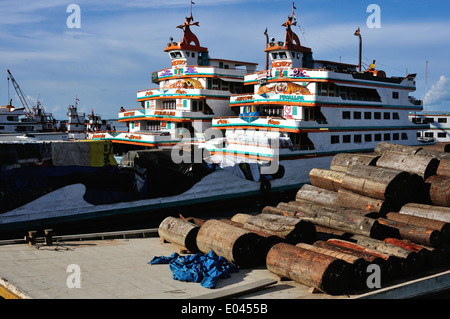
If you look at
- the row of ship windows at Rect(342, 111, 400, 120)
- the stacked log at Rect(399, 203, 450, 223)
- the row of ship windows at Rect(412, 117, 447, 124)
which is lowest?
the stacked log at Rect(399, 203, 450, 223)

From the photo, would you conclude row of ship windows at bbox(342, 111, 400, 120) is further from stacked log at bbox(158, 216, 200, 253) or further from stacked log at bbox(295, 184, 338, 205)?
stacked log at bbox(158, 216, 200, 253)

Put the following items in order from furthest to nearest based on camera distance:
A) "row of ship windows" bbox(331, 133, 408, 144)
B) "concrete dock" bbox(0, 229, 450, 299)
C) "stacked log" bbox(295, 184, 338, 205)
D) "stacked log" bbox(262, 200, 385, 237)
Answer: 1. "row of ship windows" bbox(331, 133, 408, 144)
2. "stacked log" bbox(295, 184, 338, 205)
3. "stacked log" bbox(262, 200, 385, 237)
4. "concrete dock" bbox(0, 229, 450, 299)

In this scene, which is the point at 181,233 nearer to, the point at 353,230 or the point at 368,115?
the point at 353,230

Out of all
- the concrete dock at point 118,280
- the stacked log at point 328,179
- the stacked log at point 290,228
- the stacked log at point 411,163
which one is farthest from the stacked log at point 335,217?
the stacked log at point 411,163

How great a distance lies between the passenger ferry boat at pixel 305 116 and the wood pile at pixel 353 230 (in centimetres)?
811

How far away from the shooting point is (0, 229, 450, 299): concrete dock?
10055mm

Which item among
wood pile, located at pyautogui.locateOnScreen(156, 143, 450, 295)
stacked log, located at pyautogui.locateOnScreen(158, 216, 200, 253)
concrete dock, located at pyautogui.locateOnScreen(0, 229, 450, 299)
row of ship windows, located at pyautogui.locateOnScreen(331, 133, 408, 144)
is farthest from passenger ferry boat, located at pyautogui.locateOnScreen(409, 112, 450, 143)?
stacked log, located at pyautogui.locateOnScreen(158, 216, 200, 253)

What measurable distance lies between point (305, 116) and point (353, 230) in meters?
16.0

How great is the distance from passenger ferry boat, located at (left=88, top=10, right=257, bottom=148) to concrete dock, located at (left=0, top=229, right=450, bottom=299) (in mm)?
18941

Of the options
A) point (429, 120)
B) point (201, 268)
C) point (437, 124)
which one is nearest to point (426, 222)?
point (201, 268)

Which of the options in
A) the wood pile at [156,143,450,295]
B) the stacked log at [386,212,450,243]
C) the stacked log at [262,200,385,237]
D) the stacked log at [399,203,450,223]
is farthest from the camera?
the stacked log at [399,203,450,223]

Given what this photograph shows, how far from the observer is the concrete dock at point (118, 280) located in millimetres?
10055

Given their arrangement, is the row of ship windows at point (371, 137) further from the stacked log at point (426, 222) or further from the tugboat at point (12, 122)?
the tugboat at point (12, 122)

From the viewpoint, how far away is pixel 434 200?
15.4m
